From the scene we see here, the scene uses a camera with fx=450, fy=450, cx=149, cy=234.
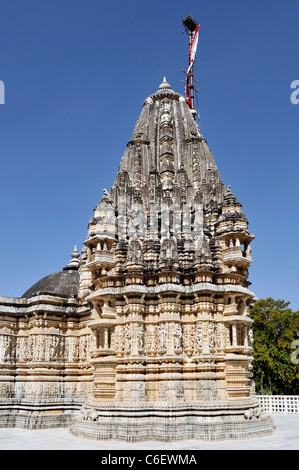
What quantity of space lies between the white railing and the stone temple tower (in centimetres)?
969

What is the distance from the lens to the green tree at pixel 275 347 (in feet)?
116

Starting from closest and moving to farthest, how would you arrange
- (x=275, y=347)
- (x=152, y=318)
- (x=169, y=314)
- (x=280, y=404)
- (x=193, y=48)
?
1. (x=169, y=314)
2. (x=152, y=318)
3. (x=280, y=404)
4. (x=193, y=48)
5. (x=275, y=347)

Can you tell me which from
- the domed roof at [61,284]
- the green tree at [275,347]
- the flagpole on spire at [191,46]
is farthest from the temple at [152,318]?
the green tree at [275,347]

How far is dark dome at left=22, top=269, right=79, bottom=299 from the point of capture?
965 inches

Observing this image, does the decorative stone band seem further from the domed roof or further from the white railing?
the white railing

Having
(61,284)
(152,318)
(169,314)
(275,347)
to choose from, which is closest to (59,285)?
(61,284)

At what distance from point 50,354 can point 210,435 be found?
955 centimetres

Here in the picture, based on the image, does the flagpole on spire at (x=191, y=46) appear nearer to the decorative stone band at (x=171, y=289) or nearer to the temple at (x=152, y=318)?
the temple at (x=152, y=318)

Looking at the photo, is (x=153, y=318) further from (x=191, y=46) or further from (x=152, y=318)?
(x=191, y=46)

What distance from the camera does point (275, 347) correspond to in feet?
119

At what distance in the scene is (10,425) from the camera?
21.0 metres

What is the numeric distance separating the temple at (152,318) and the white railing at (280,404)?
926 cm

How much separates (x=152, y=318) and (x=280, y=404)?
13.5 meters
